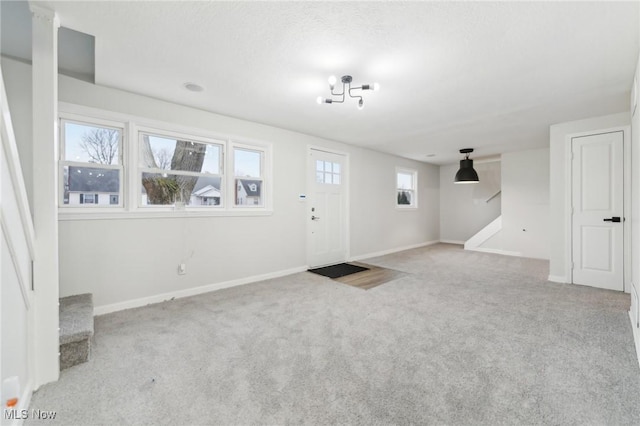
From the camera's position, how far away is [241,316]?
2.82 metres

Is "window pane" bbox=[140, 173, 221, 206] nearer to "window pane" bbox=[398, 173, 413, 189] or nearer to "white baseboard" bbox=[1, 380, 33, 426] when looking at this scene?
"white baseboard" bbox=[1, 380, 33, 426]

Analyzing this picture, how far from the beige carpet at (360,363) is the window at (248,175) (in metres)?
1.52

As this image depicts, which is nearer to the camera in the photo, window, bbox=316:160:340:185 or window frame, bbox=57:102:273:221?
window frame, bbox=57:102:273:221

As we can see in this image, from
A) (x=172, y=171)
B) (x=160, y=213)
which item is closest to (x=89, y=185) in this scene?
(x=160, y=213)

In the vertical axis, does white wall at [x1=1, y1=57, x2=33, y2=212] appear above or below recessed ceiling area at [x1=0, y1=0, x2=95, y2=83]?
below

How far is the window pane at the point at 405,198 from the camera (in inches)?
276

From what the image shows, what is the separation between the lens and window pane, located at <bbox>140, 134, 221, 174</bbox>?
325 cm

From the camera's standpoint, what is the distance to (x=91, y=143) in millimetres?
2900

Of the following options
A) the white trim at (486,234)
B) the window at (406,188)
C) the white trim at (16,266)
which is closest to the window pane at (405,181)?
the window at (406,188)

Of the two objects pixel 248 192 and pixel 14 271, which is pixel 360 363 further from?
pixel 248 192

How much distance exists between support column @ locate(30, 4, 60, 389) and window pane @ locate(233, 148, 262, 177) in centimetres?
224

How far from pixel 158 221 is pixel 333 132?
10.0ft

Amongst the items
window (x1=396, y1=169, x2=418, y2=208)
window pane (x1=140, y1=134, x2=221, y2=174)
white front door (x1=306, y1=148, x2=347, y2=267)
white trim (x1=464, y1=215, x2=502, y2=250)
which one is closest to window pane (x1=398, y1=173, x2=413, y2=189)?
window (x1=396, y1=169, x2=418, y2=208)

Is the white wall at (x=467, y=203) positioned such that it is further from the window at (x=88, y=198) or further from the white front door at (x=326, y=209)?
the window at (x=88, y=198)
